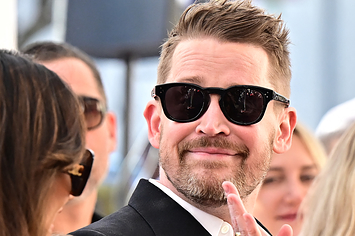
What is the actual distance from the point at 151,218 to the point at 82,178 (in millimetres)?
311

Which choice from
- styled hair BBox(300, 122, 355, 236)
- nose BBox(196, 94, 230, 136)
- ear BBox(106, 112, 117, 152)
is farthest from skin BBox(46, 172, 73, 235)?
ear BBox(106, 112, 117, 152)

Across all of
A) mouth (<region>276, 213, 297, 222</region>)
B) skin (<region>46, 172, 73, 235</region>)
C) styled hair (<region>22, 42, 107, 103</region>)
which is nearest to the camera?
skin (<region>46, 172, 73, 235</region>)

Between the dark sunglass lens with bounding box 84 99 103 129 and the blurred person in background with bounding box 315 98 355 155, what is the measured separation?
231 centimetres

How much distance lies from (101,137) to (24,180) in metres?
2.01

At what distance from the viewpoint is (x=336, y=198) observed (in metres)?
3.03

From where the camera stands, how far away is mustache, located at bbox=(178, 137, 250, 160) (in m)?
2.25

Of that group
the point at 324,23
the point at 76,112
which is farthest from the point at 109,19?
the point at 324,23

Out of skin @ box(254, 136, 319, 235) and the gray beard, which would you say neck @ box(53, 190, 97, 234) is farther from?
the gray beard

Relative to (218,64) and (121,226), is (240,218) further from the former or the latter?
(218,64)

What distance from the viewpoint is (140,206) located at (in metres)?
2.24

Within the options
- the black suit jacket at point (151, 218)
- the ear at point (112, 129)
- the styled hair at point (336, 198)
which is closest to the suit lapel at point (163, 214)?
the black suit jacket at point (151, 218)

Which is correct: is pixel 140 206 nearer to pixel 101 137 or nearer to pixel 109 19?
pixel 101 137

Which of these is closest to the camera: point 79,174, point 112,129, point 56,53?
point 79,174

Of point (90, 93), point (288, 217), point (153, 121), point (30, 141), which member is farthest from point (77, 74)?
point (30, 141)
